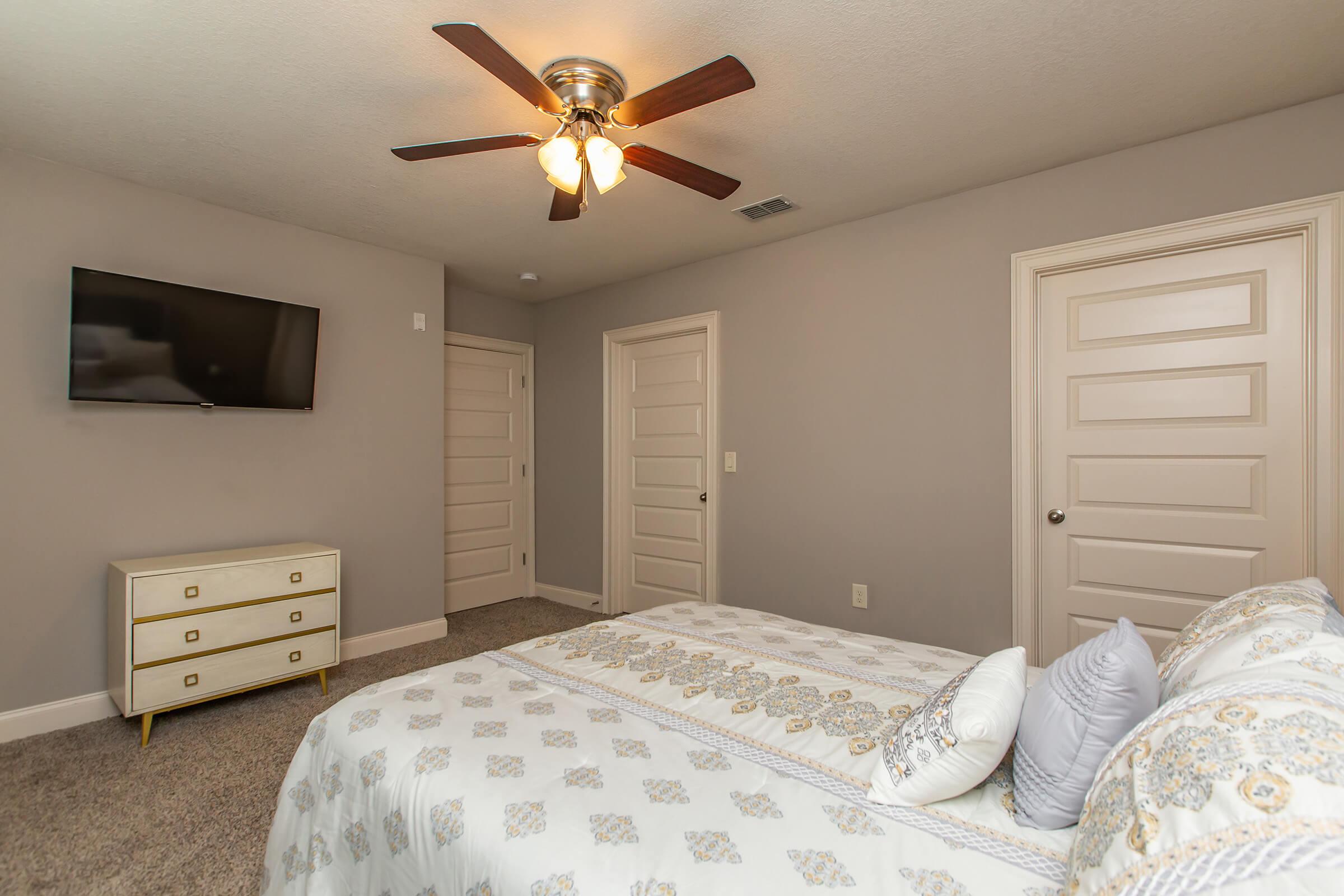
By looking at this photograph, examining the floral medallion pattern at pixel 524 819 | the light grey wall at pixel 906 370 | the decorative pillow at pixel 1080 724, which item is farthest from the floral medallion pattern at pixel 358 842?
the light grey wall at pixel 906 370

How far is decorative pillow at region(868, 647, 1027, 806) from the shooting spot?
1.14 metres

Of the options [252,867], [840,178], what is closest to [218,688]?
[252,867]

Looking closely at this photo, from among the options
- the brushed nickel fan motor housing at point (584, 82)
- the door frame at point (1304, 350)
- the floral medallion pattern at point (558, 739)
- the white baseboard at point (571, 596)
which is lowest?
the white baseboard at point (571, 596)

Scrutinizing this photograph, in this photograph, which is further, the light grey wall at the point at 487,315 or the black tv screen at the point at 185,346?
the light grey wall at the point at 487,315

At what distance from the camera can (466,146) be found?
2.03 meters

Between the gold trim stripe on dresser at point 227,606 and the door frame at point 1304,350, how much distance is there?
11.4 feet

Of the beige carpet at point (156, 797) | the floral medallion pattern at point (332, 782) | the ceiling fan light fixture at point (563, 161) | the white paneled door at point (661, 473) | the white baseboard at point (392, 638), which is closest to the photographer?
the floral medallion pattern at point (332, 782)

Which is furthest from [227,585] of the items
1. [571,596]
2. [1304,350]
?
[1304,350]

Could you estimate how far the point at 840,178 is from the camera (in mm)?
2922

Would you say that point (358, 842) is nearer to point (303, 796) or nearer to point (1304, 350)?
point (303, 796)

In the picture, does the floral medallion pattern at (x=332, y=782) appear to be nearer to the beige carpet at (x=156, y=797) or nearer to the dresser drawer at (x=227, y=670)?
the beige carpet at (x=156, y=797)

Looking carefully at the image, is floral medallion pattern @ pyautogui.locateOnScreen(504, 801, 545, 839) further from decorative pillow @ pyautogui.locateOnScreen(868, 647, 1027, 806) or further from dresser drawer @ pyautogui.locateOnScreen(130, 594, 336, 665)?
dresser drawer @ pyautogui.locateOnScreen(130, 594, 336, 665)

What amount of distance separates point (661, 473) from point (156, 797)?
10.1ft

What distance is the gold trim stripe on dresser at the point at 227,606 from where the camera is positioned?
263cm
